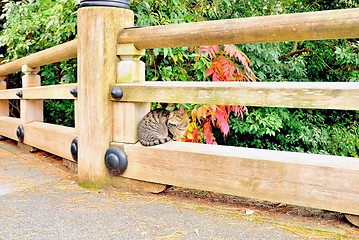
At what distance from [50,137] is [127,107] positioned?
3.72 feet

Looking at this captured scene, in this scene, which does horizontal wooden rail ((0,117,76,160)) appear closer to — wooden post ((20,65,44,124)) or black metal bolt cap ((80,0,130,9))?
wooden post ((20,65,44,124))

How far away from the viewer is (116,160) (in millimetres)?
2270

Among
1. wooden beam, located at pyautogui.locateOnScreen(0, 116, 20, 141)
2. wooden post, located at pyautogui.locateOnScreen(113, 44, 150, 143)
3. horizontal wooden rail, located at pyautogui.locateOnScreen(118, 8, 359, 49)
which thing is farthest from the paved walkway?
wooden beam, located at pyautogui.locateOnScreen(0, 116, 20, 141)

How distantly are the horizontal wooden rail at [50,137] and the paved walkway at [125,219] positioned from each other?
0.46 metres

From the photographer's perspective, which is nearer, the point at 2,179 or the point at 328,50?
the point at 2,179

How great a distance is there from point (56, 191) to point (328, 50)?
197 inches

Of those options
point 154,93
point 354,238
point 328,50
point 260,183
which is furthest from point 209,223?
point 328,50

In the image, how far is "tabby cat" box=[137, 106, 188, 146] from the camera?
2256 mm

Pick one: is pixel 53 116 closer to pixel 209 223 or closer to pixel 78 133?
pixel 78 133

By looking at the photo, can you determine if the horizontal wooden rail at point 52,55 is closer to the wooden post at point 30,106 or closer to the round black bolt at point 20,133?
the wooden post at point 30,106

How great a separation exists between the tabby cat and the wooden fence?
2.0 inches

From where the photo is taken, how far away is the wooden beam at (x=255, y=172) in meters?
1.69

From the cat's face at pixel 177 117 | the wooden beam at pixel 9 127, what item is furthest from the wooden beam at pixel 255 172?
the wooden beam at pixel 9 127

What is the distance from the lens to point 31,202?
211 cm
